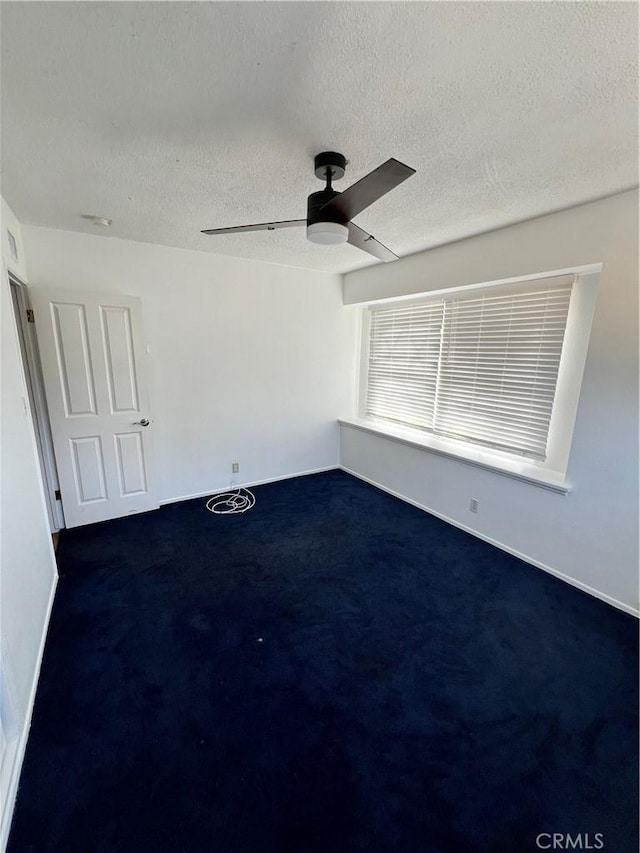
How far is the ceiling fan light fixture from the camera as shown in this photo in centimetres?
157

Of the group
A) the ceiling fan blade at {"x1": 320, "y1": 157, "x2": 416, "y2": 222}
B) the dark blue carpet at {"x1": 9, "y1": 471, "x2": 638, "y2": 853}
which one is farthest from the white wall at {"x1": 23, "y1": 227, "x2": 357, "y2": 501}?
the ceiling fan blade at {"x1": 320, "y1": 157, "x2": 416, "y2": 222}

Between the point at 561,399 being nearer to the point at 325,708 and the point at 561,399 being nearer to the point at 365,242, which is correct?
the point at 365,242

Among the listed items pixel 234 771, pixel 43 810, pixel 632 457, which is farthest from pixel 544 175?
pixel 43 810

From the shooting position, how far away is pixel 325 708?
1600 millimetres

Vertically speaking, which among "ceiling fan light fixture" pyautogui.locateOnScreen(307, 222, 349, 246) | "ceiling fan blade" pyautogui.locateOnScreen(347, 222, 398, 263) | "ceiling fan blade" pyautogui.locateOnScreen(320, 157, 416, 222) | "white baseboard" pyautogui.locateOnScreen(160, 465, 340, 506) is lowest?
"white baseboard" pyautogui.locateOnScreen(160, 465, 340, 506)

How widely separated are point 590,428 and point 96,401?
3731 mm

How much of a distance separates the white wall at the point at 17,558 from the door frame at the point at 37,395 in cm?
29

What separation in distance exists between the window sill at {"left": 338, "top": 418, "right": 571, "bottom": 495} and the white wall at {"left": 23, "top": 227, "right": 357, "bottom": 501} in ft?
2.43

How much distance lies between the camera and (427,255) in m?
3.17

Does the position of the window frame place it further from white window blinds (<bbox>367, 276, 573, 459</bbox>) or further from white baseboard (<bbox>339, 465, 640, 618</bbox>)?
white baseboard (<bbox>339, 465, 640, 618</bbox>)

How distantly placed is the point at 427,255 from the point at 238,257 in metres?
1.79

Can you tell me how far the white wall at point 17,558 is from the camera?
1365mm

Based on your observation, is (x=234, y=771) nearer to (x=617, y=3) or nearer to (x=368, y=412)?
(x=617, y=3)

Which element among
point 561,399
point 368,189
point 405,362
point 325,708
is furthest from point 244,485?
point 368,189
